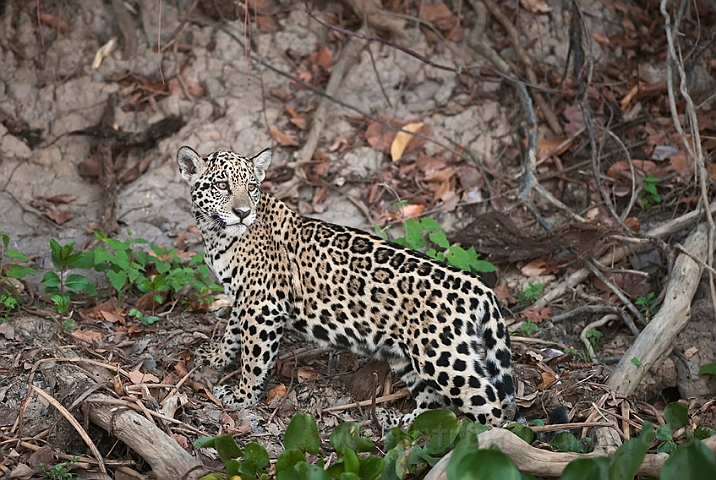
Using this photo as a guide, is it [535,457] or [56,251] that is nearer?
[535,457]

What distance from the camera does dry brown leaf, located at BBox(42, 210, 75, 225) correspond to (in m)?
9.76

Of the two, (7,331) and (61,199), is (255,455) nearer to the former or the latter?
(7,331)

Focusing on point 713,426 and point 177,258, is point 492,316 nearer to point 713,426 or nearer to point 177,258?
point 713,426

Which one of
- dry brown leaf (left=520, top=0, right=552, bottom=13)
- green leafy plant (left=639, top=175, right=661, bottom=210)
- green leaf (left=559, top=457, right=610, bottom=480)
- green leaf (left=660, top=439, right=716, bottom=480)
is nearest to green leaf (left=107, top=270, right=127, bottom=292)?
green leaf (left=559, top=457, right=610, bottom=480)

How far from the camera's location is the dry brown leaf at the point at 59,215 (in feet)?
32.0

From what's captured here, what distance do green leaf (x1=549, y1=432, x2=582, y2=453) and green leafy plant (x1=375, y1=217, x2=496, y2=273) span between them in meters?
2.58

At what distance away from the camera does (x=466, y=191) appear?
391 inches

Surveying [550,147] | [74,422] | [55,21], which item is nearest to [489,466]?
[74,422]

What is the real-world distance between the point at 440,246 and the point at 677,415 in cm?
303

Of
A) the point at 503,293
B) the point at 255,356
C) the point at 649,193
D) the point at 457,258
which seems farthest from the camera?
the point at 649,193

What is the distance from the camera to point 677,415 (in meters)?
6.09

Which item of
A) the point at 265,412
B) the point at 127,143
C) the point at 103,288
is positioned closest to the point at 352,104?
the point at 127,143

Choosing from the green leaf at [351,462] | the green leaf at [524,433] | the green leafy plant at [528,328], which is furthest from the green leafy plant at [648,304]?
the green leaf at [351,462]

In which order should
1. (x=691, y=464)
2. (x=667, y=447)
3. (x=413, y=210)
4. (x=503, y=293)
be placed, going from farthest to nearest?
(x=413, y=210)
(x=503, y=293)
(x=667, y=447)
(x=691, y=464)
